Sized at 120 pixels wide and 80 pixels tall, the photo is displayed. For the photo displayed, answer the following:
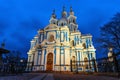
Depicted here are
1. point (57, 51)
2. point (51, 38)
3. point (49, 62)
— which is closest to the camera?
point (49, 62)

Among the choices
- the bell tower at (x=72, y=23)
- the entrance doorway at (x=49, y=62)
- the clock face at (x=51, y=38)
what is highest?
the bell tower at (x=72, y=23)

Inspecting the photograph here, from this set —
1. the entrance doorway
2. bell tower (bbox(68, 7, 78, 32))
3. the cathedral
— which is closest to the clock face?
the cathedral

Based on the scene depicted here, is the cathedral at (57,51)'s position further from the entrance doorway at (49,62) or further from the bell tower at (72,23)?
the bell tower at (72,23)

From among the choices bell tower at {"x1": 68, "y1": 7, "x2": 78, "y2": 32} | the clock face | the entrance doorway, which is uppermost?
bell tower at {"x1": 68, "y1": 7, "x2": 78, "y2": 32}

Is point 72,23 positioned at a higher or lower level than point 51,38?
higher

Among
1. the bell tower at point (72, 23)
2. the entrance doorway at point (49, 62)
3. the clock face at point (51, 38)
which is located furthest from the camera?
the bell tower at point (72, 23)

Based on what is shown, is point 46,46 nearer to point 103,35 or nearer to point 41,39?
point 41,39

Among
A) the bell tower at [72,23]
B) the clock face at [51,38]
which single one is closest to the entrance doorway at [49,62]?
the clock face at [51,38]

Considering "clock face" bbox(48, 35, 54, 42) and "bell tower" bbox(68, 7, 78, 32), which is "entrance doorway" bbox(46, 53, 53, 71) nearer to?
"clock face" bbox(48, 35, 54, 42)

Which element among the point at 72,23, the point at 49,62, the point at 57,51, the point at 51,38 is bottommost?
the point at 49,62

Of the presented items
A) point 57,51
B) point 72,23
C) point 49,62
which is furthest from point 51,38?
point 72,23

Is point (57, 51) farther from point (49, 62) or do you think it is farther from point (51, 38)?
point (51, 38)

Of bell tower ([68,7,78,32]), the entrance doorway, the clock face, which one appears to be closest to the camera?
the entrance doorway

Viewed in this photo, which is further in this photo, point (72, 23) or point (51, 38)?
point (72, 23)
